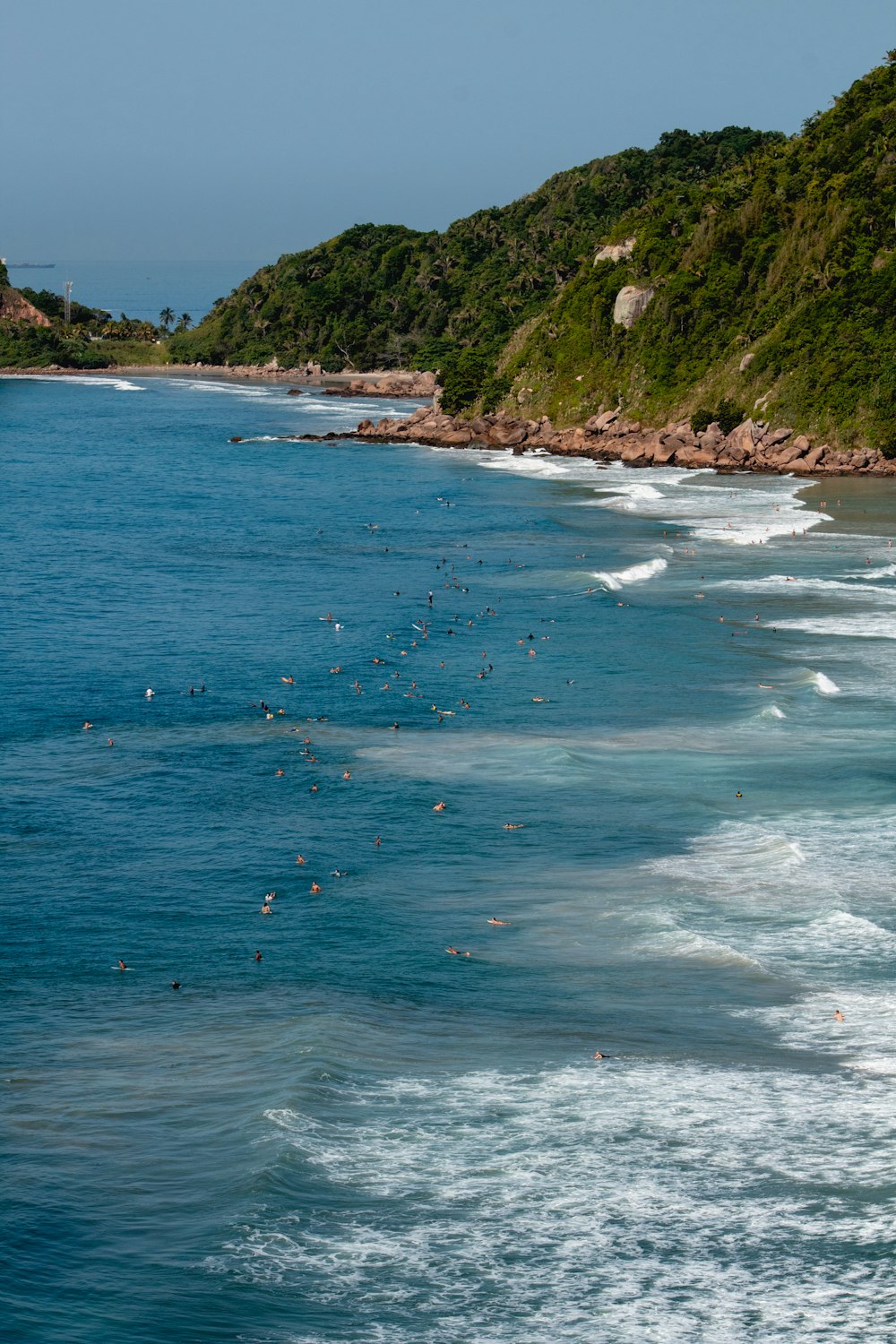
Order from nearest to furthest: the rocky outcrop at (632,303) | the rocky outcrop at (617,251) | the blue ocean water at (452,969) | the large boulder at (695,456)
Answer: the blue ocean water at (452,969) → the large boulder at (695,456) → the rocky outcrop at (632,303) → the rocky outcrop at (617,251)

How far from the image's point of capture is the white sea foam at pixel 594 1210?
2120 cm

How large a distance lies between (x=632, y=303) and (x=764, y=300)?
51.6 feet

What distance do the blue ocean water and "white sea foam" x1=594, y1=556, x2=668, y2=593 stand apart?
4031 millimetres

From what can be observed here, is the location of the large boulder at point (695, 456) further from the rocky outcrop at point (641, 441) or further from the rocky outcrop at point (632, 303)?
the rocky outcrop at point (632, 303)

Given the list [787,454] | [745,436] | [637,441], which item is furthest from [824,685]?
[637,441]

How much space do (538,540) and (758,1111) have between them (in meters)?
64.7

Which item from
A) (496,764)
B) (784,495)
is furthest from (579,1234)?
(784,495)

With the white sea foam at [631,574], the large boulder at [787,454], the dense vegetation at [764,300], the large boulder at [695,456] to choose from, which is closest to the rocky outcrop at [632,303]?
the dense vegetation at [764,300]

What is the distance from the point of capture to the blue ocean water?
2220 cm

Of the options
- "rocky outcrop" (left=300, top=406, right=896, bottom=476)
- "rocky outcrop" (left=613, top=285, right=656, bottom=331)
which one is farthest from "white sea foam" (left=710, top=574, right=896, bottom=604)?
"rocky outcrop" (left=613, top=285, right=656, bottom=331)

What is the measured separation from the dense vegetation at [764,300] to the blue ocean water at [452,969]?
165 feet

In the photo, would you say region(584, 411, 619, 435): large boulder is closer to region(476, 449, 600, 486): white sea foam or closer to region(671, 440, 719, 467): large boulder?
region(476, 449, 600, 486): white sea foam

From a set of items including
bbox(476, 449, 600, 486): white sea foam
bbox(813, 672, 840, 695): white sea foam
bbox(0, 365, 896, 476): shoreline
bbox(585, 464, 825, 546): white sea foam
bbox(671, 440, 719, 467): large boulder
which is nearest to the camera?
bbox(813, 672, 840, 695): white sea foam

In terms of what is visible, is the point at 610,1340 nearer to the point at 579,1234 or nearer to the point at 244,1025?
the point at 579,1234
